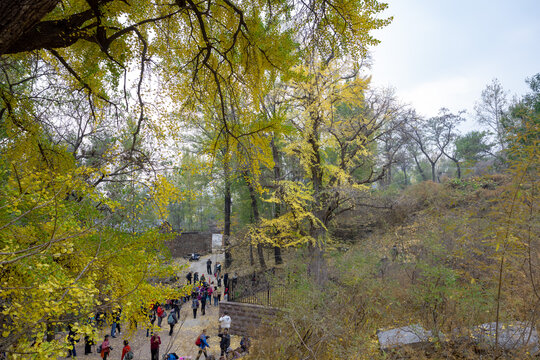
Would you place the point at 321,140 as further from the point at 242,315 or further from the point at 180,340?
the point at 180,340

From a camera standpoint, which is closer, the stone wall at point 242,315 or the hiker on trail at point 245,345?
the hiker on trail at point 245,345

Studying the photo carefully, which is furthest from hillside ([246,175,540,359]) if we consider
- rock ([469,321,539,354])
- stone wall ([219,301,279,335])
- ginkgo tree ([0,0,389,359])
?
ginkgo tree ([0,0,389,359])

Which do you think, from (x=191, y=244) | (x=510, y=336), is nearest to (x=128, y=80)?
(x=510, y=336)

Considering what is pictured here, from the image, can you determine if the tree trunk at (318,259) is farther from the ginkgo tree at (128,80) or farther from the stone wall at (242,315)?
the ginkgo tree at (128,80)

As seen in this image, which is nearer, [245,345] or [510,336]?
[510,336]

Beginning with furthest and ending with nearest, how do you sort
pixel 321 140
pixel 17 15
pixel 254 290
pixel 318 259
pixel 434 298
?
pixel 321 140, pixel 254 290, pixel 318 259, pixel 434 298, pixel 17 15

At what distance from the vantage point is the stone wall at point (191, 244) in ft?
99.0

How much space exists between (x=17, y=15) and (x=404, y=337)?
683 cm

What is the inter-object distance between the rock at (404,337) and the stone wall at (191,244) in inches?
1041

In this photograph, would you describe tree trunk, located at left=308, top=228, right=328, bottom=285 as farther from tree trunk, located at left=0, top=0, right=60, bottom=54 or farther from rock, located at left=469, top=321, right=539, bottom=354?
tree trunk, located at left=0, top=0, right=60, bottom=54

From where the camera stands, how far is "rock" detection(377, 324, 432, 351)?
17.1 ft

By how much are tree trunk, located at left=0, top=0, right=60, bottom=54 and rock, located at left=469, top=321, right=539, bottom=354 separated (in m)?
6.83

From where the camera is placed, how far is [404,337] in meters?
5.47

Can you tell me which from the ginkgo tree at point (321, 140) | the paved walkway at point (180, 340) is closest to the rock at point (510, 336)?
the ginkgo tree at point (321, 140)
